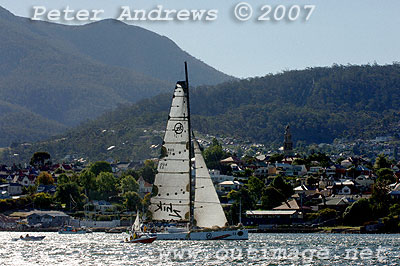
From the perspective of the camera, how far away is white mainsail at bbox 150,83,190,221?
71562 mm

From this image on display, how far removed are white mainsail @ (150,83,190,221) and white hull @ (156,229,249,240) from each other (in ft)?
10.1

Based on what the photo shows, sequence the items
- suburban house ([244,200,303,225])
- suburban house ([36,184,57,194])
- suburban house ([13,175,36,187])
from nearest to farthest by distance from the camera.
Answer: suburban house ([244,200,303,225]) → suburban house ([36,184,57,194]) → suburban house ([13,175,36,187])

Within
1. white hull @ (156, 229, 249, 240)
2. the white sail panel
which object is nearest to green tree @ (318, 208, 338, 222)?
white hull @ (156, 229, 249, 240)

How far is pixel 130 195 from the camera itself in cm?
13825

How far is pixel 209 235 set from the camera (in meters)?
73.5

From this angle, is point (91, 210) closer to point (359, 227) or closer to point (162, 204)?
point (359, 227)

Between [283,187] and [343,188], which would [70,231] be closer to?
[283,187]

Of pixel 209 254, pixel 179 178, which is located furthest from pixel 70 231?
pixel 209 254

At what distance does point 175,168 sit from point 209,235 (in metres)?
6.80

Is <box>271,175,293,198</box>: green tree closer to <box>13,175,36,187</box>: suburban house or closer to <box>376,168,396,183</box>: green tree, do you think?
<box>376,168,396,183</box>: green tree

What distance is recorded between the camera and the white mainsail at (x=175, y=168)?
71.6 meters

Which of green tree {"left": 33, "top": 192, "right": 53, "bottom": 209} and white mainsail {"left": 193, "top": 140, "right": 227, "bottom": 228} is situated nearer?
white mainsail {"left": 193, "top": 140, "right": 227, "bottom": 228}

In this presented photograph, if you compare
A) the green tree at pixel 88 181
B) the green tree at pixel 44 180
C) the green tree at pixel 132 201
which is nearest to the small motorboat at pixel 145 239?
the green tree at pixel 132 201

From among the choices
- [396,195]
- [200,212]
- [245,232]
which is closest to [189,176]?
[200,212]
